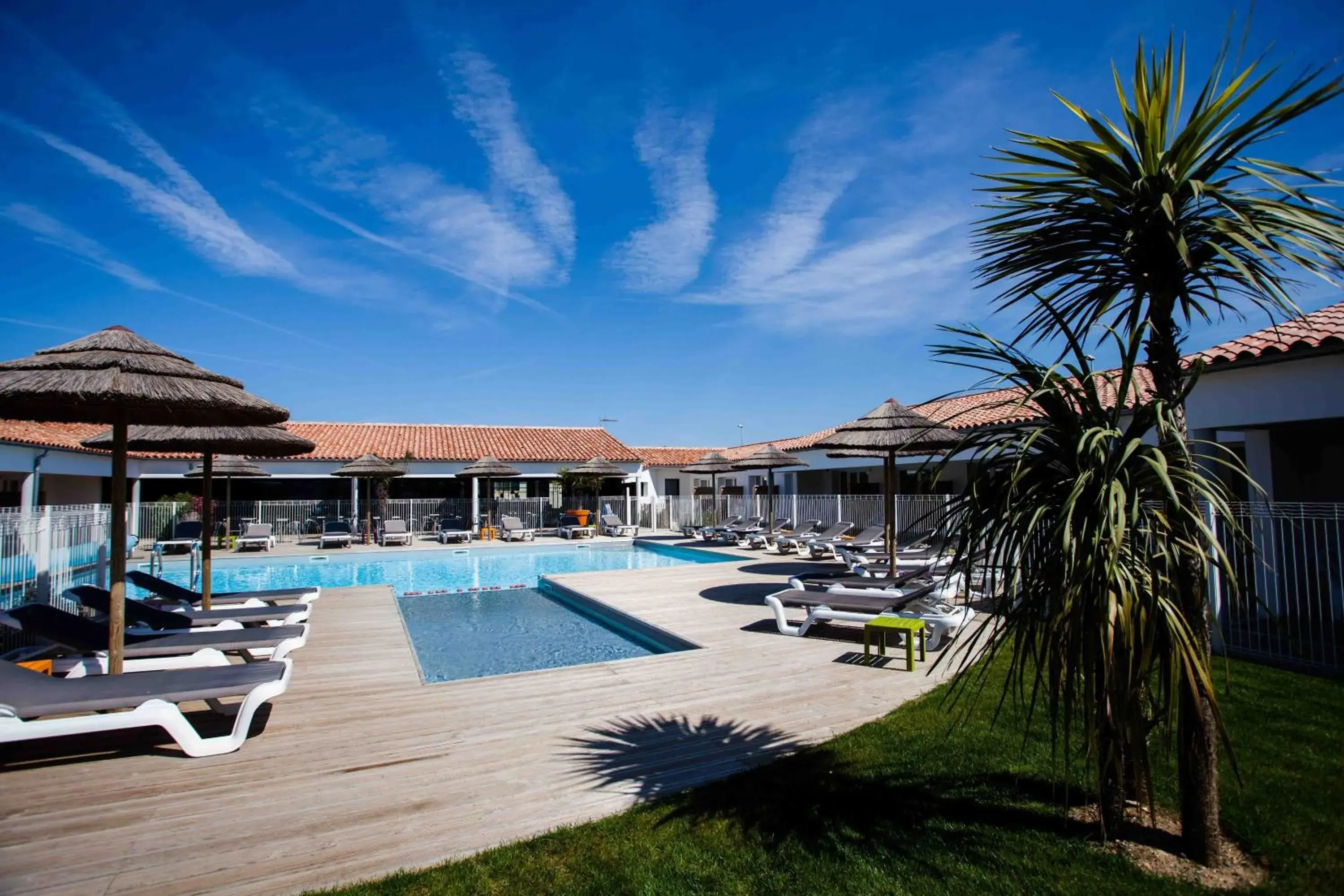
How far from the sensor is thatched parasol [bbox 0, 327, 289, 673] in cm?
471

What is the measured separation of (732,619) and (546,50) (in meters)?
10.7

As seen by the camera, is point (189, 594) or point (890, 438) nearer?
point (189, 594)

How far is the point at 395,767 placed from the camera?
4434 mm

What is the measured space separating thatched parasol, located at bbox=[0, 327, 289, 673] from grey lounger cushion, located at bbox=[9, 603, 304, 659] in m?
0.83

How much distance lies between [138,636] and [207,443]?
2.91 metres

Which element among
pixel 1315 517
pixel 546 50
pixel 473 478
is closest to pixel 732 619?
pixel 1315 517

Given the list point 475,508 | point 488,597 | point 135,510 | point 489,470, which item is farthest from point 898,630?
point 135,510

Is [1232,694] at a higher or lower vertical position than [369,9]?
lower

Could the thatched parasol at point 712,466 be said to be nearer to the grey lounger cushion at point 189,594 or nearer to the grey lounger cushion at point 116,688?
the grey lounger cushion at point 189,594

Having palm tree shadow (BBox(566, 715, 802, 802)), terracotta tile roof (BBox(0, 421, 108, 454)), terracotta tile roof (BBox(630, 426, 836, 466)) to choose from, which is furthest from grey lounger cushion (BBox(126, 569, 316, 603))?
terracotta tile roof (BBox(630, 426, 836, 466))

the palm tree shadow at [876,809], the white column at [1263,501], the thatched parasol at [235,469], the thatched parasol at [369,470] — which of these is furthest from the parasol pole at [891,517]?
the thatched parasol at [369,470]

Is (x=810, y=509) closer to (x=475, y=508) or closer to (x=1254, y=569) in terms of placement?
(x=475, y=508)

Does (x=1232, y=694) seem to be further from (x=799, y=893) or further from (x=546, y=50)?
(x=546, y=50)

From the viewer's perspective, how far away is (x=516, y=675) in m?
6.64
